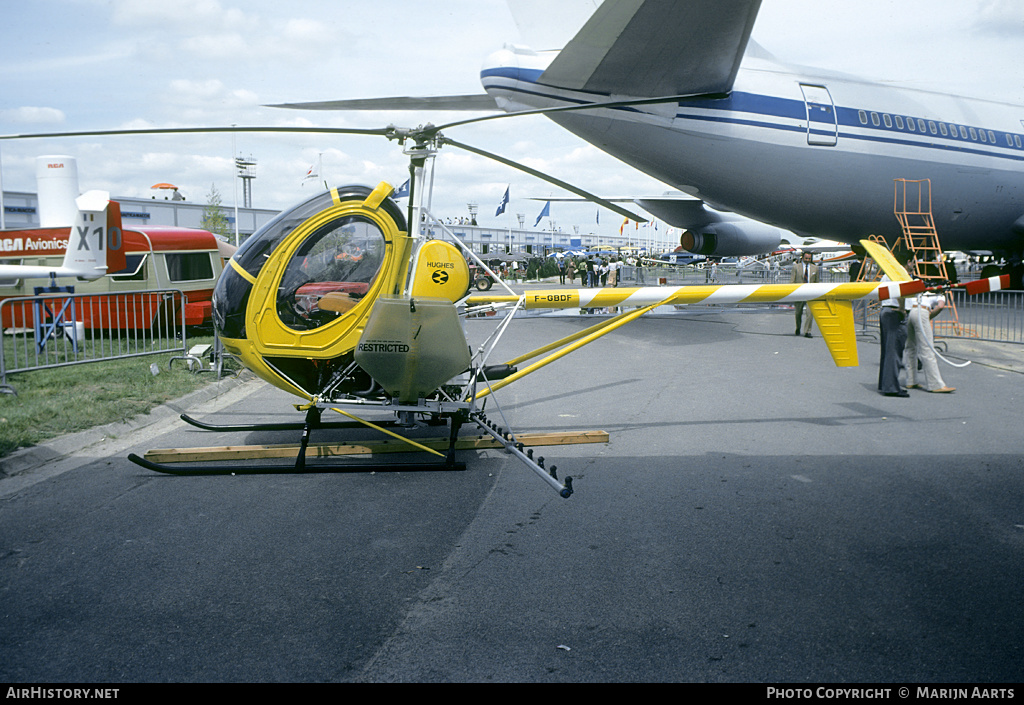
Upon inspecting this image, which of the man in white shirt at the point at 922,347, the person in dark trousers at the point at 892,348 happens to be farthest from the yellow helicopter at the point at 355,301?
the man in white shirt at the point at 922,347

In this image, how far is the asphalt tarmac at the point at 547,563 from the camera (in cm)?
294

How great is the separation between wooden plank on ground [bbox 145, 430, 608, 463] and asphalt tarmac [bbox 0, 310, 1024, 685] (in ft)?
0.53

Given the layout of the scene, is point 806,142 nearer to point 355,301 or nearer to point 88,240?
point 355,301

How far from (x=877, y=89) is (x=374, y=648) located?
592 inches

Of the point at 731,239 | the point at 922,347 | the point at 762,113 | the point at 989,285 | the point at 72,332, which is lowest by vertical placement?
the point at 922,347

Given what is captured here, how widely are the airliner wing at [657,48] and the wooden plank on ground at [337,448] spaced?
16.9ft

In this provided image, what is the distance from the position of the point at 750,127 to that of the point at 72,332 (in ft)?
36.6

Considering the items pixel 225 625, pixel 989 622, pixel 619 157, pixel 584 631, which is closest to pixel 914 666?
pixel 989 622

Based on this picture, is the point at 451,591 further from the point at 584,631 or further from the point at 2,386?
the point at 2,386

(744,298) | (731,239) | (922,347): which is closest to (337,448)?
(744,298)

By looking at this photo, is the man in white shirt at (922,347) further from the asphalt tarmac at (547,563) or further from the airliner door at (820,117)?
the airliner door at (820,117)

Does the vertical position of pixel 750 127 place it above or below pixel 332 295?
above

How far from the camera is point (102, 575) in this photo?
12.3 ft

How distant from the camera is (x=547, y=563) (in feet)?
12.9
